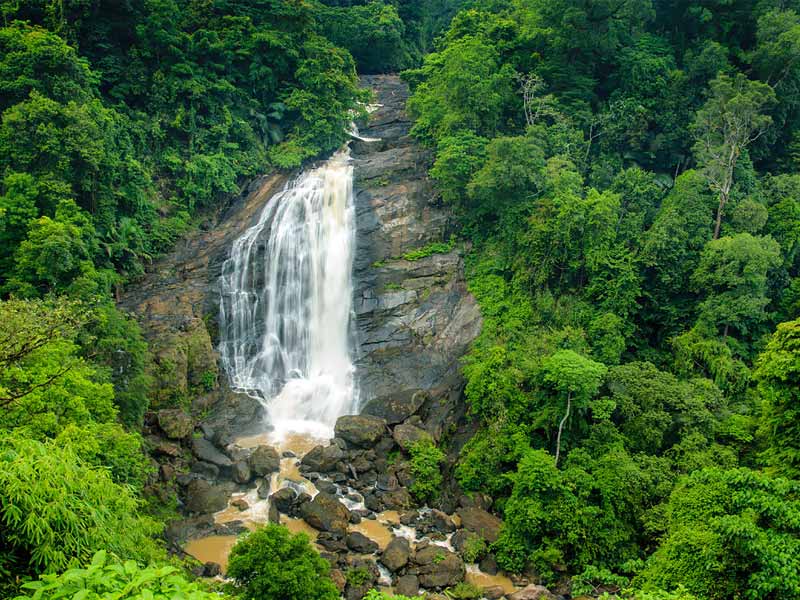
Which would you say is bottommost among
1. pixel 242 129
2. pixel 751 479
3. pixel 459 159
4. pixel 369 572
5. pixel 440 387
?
pixel 369 572

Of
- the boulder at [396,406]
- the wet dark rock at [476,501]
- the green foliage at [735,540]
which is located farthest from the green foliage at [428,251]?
the green foliage at [735,540]

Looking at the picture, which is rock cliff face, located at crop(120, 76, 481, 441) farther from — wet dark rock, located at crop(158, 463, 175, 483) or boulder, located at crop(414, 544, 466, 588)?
boulder, located at crop(414, 544, 466, 588)

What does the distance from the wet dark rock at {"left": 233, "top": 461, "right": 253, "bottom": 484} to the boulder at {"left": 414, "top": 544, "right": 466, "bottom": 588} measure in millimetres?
6098

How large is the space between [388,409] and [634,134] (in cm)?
1574

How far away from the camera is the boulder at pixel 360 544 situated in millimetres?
15188

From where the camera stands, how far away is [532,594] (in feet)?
45.4

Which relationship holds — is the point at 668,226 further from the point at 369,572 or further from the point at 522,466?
the point at 369,572

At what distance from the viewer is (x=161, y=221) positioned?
24.4 metres

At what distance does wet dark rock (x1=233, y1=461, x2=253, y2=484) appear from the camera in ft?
58.1

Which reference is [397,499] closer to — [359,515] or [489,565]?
[359,515]

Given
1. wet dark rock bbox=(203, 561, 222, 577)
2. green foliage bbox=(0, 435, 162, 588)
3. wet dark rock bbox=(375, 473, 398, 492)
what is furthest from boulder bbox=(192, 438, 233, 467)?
green foliage bbox=(0, 435, 162, 588)

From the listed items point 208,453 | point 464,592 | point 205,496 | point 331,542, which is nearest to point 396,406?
point 331,542

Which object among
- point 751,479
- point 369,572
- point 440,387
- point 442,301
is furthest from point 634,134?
point 369,572

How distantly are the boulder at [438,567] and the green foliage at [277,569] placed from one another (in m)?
3.38
